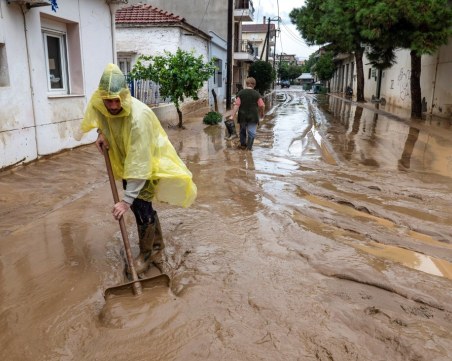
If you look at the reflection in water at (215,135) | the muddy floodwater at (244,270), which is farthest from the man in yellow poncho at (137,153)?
the reflection in water at (215,135)

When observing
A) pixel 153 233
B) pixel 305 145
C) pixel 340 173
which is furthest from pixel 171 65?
pixel 153 233

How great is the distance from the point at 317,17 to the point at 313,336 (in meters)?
29.2

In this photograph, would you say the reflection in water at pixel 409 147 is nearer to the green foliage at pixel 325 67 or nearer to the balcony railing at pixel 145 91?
the balcony railing at pixel 145 91

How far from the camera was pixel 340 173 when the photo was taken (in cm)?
704

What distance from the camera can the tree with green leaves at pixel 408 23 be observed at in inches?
527

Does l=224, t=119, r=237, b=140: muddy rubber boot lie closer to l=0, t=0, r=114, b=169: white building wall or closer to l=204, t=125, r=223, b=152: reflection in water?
l=204, t=125, r=223, b=152: reflection in water

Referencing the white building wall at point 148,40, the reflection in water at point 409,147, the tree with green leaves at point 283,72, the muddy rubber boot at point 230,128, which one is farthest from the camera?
the tree with green leaves at point 283,72

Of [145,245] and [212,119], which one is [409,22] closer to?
[212,119]

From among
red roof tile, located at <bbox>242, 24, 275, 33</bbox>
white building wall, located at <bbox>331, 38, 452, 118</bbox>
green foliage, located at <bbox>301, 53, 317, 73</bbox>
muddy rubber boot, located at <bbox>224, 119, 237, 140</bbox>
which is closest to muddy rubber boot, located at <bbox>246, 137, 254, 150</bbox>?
muddy rubber boot, located at <bbox>224, 119, 237, 140</bbox>

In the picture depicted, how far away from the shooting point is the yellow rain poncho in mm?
3008

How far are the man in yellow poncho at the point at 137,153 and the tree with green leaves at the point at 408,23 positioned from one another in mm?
12905

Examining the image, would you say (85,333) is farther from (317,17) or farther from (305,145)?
(317,17)

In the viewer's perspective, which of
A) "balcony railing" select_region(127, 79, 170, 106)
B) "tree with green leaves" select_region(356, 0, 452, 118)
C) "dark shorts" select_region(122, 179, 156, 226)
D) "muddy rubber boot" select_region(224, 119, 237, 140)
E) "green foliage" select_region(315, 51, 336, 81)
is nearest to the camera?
"dark shorts" select_region(122, 179, 156, 226)

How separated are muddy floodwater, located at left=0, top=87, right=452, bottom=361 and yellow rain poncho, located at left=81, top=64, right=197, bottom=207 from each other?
76cm
